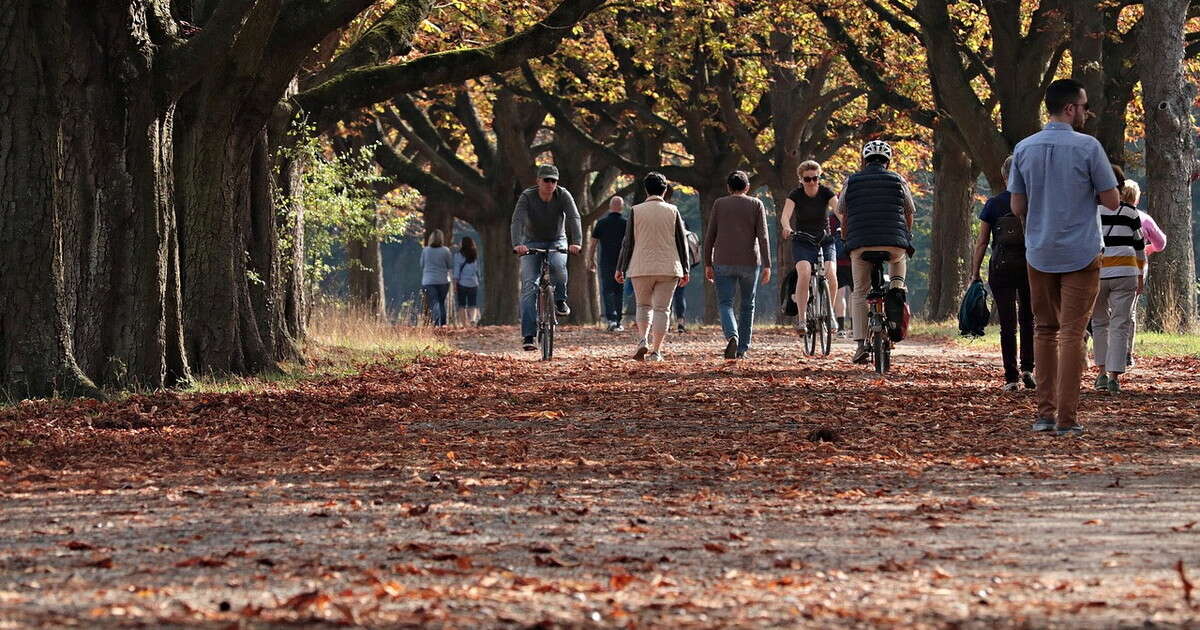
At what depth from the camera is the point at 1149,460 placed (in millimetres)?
9242

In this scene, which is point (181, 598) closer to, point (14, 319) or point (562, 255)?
point (14, 319)

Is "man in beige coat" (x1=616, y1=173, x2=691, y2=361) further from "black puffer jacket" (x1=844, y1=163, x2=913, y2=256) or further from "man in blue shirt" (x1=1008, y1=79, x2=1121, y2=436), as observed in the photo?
"man in blue shirt" (x1=1008, y1=79, x2=1121, y2=436)

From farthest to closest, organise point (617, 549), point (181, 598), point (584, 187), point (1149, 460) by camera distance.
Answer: point (584, 187)
point (1149, 460)
point (617, 549)
point (181, 598)

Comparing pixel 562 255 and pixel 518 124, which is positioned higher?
pixel 518 124

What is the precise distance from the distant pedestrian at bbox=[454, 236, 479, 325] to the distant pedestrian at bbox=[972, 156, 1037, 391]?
70.1ft

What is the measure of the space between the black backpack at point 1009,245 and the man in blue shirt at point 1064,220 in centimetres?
312

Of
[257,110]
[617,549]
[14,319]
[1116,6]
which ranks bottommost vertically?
[617,549]

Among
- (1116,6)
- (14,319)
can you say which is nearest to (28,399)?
(14,319)

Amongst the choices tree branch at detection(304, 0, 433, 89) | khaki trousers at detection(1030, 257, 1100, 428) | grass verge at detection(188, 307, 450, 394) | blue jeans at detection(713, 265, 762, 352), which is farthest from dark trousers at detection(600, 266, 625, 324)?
khaki trousers at detection(1030, 257, 1100, 428)

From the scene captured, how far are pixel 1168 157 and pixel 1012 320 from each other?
10.3m

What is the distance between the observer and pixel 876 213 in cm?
1578

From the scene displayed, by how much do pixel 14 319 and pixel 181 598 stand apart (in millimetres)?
7320

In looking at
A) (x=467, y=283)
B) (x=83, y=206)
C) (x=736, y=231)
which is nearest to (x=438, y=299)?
(x=467, y=283)

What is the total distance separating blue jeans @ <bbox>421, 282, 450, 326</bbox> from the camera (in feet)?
110
